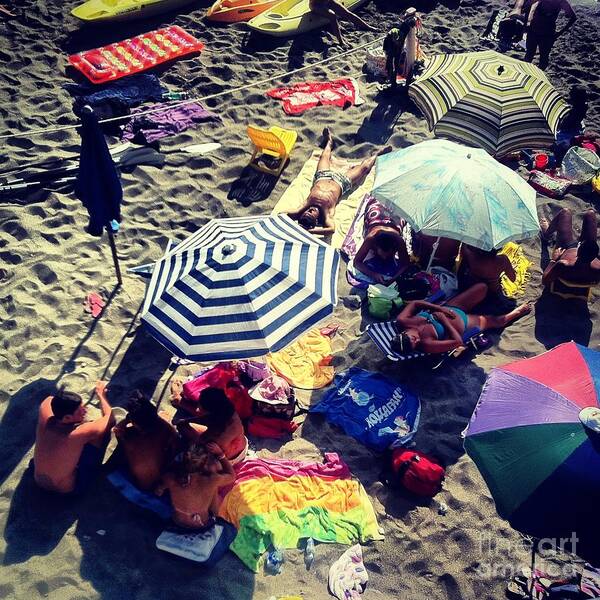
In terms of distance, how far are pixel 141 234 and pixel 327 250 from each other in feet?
9.55

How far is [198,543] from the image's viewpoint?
15.8ft

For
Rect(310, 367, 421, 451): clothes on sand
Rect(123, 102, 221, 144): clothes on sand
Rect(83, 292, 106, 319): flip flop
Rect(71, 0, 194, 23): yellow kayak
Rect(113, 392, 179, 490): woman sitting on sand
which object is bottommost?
Rect(83, 292, 106, 319): flip flop

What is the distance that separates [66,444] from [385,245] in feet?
13.6

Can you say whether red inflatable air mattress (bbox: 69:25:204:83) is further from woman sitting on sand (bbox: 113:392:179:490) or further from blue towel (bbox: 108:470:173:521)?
blue towel (bbox: 108:470:173:521)

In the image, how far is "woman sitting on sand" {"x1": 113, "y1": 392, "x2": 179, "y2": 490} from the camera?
4.84 m

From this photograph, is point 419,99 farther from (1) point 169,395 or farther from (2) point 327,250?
(1) point 169,395

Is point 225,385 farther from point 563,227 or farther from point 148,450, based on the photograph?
point 563,227

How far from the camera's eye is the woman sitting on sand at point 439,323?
613 centimetres

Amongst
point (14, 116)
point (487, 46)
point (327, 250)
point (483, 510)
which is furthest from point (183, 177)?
point (487, 46)

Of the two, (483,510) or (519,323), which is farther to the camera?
(519,323)

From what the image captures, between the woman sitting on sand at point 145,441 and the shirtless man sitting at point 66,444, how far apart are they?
0.24 m

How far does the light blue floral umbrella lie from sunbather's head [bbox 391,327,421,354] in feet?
3.41

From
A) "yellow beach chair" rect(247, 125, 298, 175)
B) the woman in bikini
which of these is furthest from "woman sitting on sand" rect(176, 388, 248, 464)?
"yellow beach chair" rect(247, 125, 298, 175)

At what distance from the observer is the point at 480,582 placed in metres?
4.97
